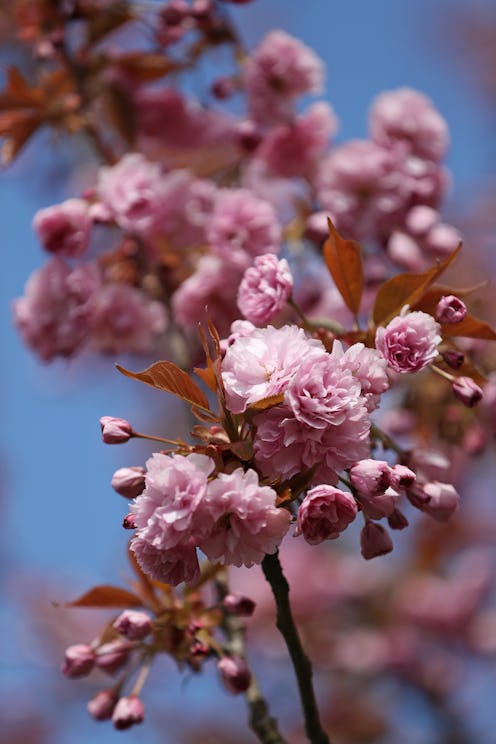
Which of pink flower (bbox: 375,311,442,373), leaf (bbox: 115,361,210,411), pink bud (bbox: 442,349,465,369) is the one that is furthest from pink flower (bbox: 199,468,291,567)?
pink bud (bbox: 442,349,465,369)

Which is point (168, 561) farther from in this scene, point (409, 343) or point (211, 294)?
point (211, 294)

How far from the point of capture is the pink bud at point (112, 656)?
128 centimetres

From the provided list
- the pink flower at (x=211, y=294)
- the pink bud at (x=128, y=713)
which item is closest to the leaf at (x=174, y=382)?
the pink bud at (x=128, y=713)

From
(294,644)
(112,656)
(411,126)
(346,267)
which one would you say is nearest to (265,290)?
(346,267)

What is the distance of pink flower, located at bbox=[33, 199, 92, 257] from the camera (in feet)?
5.77

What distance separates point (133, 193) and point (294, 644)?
1028 millimetres

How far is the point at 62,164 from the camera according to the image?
3443mm

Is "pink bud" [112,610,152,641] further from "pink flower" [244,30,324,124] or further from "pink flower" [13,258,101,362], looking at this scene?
"pink flower" [244,30,324,124]

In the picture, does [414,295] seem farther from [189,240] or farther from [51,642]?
[51,642]

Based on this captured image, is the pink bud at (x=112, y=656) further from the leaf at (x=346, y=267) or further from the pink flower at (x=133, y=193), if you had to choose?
the pink flower at (x=133, y=193)

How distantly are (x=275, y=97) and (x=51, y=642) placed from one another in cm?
392

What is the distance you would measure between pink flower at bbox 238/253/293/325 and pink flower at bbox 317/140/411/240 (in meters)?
0.70

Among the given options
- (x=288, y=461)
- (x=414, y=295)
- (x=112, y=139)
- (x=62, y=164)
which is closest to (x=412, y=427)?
(x=414, y=295)

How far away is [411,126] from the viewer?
200cm
